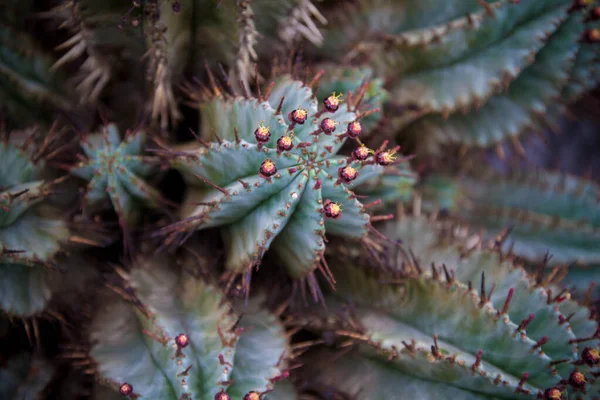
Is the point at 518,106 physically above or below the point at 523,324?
above

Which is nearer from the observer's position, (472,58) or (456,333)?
(456,333)

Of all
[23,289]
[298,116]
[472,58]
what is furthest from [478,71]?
[23,289]

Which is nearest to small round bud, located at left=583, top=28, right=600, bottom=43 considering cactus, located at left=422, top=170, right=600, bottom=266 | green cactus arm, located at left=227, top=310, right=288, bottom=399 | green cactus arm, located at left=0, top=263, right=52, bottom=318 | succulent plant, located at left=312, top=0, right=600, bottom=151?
succulent plant, located at left=312, top=0, right=600, bottom=151

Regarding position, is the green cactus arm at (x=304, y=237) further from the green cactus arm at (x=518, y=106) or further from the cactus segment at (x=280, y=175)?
the green cactus arm at (x=518, y=106)

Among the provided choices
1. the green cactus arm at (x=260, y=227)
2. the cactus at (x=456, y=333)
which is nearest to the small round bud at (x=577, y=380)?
the cactus at (x=456, y=333)

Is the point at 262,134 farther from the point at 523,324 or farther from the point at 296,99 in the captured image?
the point at 523,324

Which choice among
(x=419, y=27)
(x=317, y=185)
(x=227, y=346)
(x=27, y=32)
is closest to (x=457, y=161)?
(x=419, y=27)

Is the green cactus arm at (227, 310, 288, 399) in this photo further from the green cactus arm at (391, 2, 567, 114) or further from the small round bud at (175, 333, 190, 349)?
the green cactus arm at (391, 2, 567, 114)
